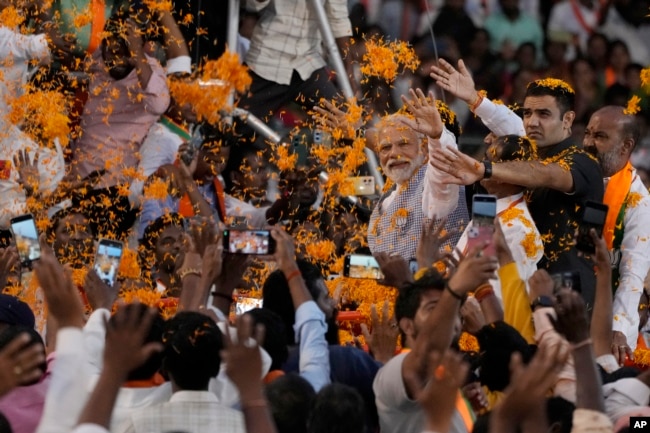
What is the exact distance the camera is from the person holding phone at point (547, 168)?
264 inches

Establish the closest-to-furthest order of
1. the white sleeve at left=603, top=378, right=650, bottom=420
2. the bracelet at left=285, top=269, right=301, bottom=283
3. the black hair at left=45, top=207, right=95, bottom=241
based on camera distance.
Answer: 1. the white sleeve at left=603, top=378, right=650, bottom=420
2. the bracelet at left=285, top=269, right=301, bottom=283
3. the black hair at left=45, top=207, right=95, bottom=241

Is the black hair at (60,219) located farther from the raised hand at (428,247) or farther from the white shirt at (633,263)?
the white shirt at (633,263)

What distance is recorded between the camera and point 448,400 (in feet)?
Result: 12.8

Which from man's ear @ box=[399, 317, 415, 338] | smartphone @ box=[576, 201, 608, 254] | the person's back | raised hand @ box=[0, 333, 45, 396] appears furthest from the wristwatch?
raised hand @ box=[0, 333, 45, 396]

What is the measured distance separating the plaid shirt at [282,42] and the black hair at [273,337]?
439 cm

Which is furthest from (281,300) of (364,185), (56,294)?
(364,185)

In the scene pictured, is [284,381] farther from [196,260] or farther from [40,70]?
[40,70]

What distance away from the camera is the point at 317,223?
8898 millimetres

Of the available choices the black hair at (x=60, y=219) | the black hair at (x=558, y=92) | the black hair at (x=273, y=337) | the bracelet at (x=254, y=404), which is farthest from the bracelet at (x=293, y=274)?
the black hair at (x=60, y=219)

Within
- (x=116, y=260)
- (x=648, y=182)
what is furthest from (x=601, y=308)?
(x=648, y=182)

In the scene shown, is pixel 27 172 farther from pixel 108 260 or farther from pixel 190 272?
pixel 190 272

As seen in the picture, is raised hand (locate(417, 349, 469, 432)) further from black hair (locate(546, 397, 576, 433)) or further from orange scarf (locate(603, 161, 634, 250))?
orange scarf (locate(603, 161, 634, 250))

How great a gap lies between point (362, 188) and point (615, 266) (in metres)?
2.04

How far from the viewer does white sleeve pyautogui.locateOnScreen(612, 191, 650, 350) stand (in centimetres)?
720
